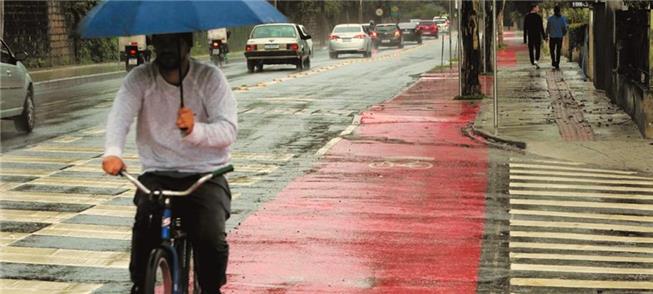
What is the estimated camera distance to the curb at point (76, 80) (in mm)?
36375

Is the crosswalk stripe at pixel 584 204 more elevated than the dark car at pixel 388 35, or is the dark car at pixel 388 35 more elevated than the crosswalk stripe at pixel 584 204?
the crosswalk stripe at pixel 584 204

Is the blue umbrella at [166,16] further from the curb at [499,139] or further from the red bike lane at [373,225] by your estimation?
the curb at [499,139]

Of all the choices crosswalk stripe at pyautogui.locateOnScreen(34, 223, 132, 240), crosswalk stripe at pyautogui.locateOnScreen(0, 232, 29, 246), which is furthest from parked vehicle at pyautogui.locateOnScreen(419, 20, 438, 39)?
crosswalk stripe at pyautogui.locateOnScreen(0, 232, 29, 246)

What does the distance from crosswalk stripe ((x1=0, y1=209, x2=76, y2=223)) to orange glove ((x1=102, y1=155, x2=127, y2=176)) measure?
17.8 ft

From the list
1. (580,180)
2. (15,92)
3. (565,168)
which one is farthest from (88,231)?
(15,92)

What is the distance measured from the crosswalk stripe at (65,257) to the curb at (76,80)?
26.2 meters

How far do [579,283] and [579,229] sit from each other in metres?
2.25

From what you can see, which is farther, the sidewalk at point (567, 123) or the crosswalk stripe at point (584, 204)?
the sidewalk at point (567, 123)

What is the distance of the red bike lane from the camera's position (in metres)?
8.84

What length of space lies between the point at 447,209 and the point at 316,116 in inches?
430

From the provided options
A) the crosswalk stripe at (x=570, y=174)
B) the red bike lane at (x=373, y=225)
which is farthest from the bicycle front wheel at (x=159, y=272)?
the crosswalk stripe at (x=570, y=174)

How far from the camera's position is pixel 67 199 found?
12617 millimetres

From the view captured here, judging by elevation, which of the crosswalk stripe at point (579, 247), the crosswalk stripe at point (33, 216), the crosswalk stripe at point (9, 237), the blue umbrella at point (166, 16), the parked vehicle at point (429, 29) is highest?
the blue umbrella at point (166, 16)

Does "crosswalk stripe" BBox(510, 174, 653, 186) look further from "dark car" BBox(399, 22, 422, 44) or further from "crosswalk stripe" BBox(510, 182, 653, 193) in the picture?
"dark car" BBox(399, 22, 422, 44)
